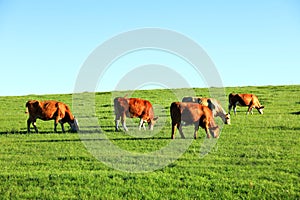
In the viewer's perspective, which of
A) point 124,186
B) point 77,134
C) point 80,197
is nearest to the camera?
point 80,197

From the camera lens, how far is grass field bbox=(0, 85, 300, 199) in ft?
30.7

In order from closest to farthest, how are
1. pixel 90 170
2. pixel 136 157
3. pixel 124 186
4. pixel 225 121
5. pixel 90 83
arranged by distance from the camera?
pixel 124 186 < pixel 90 170 < pixel 136 157 < pixel 90 83 < pixel 225 121

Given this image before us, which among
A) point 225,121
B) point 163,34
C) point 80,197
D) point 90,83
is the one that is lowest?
point 80,197

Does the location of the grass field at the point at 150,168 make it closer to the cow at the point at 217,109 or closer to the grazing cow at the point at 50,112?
the grazing cow at the point at 50,112

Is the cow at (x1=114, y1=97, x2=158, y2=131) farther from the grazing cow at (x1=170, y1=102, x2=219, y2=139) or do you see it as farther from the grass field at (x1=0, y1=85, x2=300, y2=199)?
the grazing cow at (x1=170, y1=102, x2=219, y2=139)

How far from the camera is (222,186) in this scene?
959 centimetres

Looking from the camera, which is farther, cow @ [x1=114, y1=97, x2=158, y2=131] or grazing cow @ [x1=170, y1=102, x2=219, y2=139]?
cow @ [x1=114, y1=97, x2=158, y2=131]

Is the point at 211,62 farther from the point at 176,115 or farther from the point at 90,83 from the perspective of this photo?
the point at 90,83

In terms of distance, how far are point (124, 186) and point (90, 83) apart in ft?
19.0

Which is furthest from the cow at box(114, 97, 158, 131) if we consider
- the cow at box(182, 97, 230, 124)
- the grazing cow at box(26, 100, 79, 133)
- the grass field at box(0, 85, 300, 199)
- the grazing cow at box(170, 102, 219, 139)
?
the cow at box(182, 97, 230, 124)

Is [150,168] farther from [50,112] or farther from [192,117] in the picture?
[50,112]

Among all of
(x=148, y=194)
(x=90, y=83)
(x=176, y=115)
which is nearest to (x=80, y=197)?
(x=148, y=194)

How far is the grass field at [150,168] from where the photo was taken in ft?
30.7

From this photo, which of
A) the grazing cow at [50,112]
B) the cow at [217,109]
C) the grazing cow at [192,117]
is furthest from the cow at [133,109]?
the cow at [217,109]
